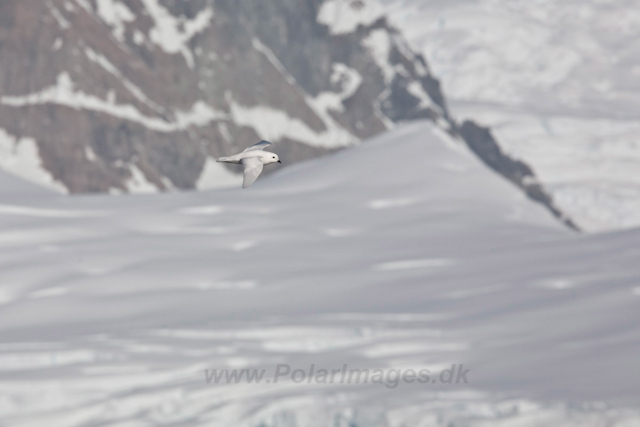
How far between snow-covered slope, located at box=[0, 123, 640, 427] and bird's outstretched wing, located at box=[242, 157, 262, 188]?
32934 mm

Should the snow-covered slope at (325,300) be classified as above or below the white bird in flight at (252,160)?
below

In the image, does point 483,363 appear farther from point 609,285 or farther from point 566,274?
point 566,274

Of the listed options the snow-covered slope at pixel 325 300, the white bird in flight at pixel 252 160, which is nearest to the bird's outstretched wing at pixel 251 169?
the white bird in flight at pixel 252 160

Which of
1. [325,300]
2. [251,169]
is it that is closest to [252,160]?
[251,169]

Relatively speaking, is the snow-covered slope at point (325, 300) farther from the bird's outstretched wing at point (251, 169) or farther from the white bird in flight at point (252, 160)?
the bird's outstretched wing at point (251, 169)

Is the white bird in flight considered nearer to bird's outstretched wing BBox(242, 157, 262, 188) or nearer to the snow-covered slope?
bird's outstretched wing BBox(242, 157, 262, 188)

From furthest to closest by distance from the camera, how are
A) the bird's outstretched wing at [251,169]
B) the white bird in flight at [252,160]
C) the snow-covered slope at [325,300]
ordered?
the snow-covered slope at [325,300], the white bird in flight at [252,160], the bird's outstretched wing at [251,169]

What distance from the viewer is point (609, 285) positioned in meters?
89.2

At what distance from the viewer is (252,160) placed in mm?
34594

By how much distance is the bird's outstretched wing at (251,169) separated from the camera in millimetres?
32828

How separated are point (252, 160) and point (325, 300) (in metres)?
63.6

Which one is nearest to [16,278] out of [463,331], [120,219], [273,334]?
[120,219]

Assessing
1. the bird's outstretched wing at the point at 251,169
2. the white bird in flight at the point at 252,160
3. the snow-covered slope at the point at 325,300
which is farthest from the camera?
the snow-covered slope at the point at 325,300

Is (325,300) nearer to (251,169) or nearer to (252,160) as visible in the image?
(252,160)
